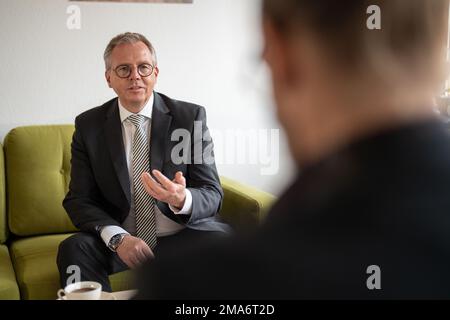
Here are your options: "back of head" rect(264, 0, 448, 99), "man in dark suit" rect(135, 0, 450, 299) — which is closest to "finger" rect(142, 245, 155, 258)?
"man in dark suit" rect(135, 0, 450, 299)

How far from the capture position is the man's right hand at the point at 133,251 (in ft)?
3.95

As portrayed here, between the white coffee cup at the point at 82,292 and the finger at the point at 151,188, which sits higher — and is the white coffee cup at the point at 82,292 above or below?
below

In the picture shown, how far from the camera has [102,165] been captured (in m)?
1.32

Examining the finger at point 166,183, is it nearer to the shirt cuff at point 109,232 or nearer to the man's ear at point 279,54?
the shirt cuff at point 109,232

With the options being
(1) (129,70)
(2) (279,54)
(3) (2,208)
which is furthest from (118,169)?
(2) (279,54)

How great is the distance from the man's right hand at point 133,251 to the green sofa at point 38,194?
0.90ft

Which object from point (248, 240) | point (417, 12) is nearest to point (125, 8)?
point (417, 12)

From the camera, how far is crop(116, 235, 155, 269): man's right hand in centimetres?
120

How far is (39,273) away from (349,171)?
107 centimetres

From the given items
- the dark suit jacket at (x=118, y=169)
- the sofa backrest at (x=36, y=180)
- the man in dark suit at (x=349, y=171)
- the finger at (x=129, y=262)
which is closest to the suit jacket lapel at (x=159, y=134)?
the dark suit jacket at (x=118, y=169)

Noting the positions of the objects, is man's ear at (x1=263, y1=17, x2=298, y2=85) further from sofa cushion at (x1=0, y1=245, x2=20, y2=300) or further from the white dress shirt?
sofa cushion at (x1=0, y1=245, x2=20, y2=300)

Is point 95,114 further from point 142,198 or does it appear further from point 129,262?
point 129,262

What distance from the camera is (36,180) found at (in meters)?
1.52

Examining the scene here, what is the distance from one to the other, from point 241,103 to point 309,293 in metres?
1.26
